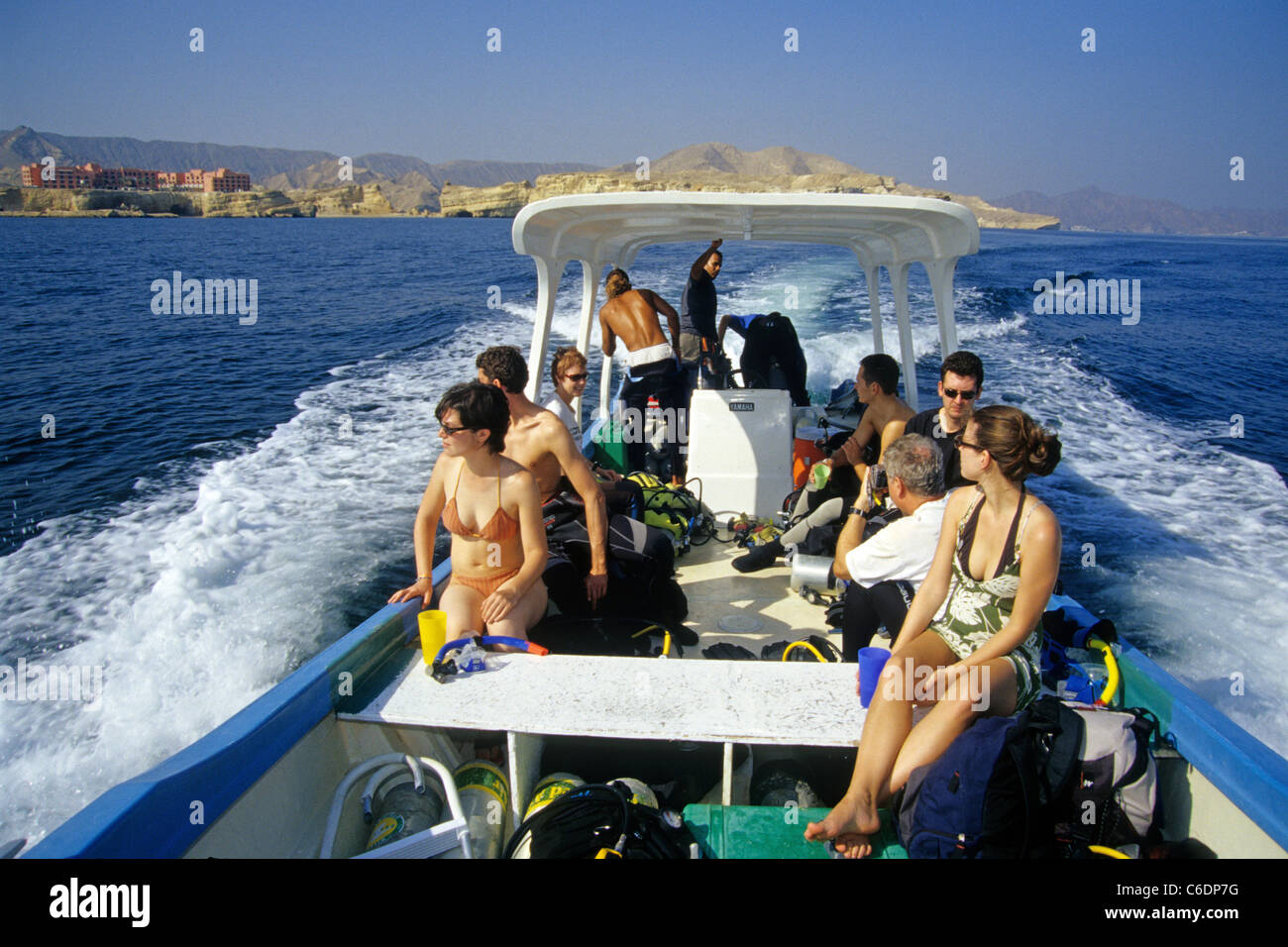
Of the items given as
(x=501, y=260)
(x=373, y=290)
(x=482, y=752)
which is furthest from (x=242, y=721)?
(x=501, y=260)

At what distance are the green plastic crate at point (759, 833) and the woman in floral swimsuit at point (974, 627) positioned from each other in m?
0.07

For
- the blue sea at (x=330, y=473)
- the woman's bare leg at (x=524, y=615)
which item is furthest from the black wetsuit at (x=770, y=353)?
the woman's bare leg at (x=524, y=615)

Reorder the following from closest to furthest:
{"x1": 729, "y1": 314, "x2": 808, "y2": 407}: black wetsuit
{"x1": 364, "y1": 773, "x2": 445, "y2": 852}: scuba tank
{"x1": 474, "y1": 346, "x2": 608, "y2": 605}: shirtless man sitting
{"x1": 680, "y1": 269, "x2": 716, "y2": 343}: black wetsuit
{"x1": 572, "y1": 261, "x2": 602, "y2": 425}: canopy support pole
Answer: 1. {"x1": 364, "y1": 773, "x2": 445, "y2": 852}: scuba tank
2. {"x1": 474, "y1": 346, "x2": 608, "y2": 605}: shirtless man sitting
3. {"x1": 572, "y1": 261, "x2": 602, "y2": 425}: canopy support pole
4. {"x1": 729, "y1": 314, "x2": 808, "y2": 407}: black wetsuit
5. {"x1": 680, "y1": 269, "x2": 716, "y2": 343}: black wetsuit

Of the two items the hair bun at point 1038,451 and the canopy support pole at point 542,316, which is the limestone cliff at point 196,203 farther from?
the hair bun at point 1038,451

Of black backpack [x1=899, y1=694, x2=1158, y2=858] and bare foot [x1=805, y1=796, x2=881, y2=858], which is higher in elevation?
black backpack [x1=899, y1=694, x2=1158, y2=858]

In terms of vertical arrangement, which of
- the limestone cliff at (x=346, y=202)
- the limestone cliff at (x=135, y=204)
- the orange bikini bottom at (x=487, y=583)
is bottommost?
the orange bikini bottom at (x=487, y=583)

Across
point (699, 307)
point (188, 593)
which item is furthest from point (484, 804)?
point (699, 307)

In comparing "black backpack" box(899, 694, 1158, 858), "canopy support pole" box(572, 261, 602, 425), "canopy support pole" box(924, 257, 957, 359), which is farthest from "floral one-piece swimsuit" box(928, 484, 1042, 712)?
"canopy support pole" box(572, 261, 602, 425)

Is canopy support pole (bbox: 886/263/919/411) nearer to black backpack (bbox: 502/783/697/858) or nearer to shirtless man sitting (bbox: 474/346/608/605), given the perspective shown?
shirtless man sitting (bbox: 474/346/608/605)

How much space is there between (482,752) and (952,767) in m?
1.77

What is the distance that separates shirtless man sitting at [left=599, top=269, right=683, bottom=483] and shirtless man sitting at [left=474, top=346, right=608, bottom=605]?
247 cm

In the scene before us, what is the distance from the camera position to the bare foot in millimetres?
2199

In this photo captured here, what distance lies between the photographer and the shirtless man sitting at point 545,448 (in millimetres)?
3592

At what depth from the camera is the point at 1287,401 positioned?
42.6ft
